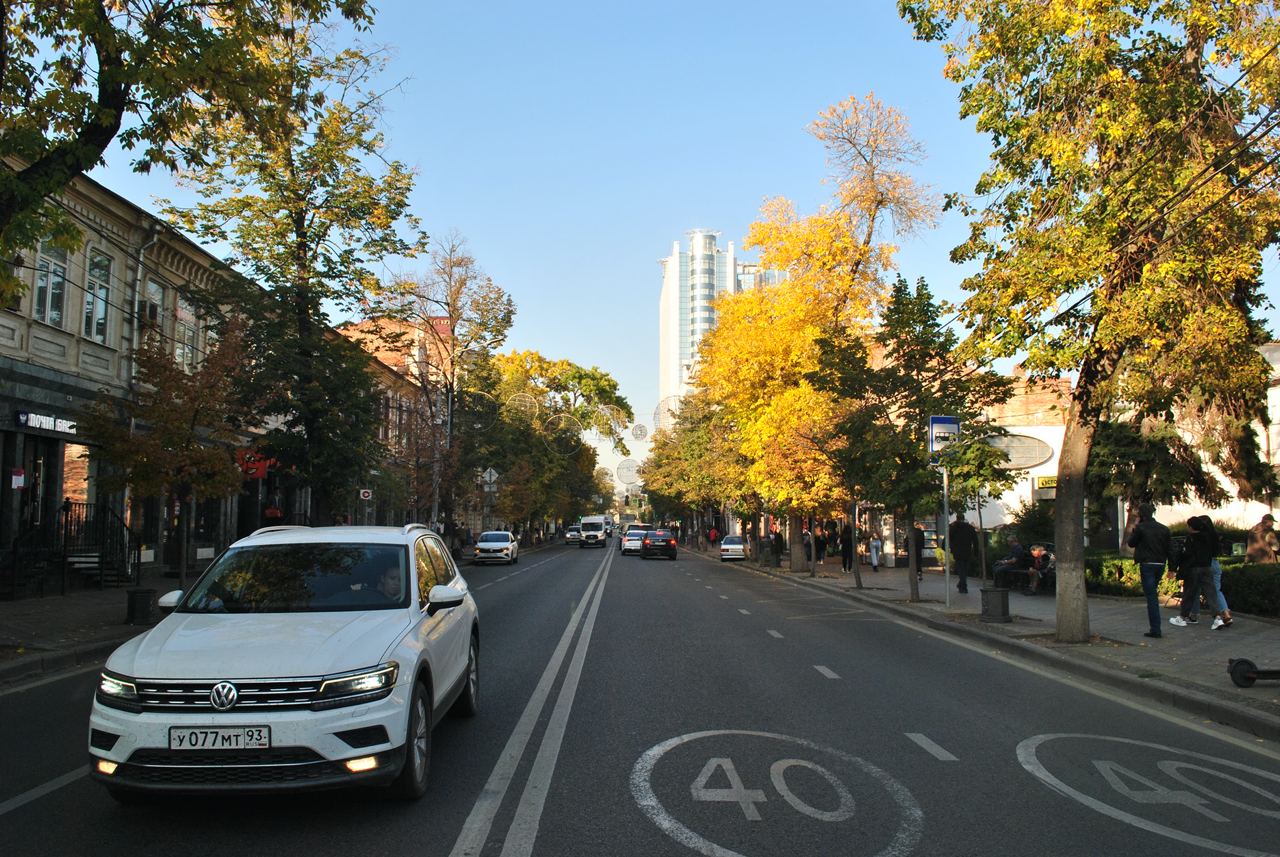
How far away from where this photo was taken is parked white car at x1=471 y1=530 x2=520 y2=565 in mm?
41625

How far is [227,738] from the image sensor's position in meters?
4.71

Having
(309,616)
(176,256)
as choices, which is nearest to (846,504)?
(176,256)

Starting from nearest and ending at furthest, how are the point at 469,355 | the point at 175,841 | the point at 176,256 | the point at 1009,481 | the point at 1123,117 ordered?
the point at 175,841 < the point at 1123,117 < the point at 1009,481 < the point at 176,256 < the point at 469,355

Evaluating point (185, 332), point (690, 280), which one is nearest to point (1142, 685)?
point (185, 332)

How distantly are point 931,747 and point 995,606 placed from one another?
29.1 ft

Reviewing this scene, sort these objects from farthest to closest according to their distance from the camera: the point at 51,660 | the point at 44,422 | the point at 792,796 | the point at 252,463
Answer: the point at 252,463 → the point at 44,422 → the point at 51,660 → the point at 792,796

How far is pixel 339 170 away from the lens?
26594mm

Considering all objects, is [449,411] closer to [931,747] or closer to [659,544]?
[659,544]

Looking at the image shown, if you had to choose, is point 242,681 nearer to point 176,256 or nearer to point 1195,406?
point 1195,406

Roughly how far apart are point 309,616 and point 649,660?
612 cm

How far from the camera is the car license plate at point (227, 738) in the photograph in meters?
4.71

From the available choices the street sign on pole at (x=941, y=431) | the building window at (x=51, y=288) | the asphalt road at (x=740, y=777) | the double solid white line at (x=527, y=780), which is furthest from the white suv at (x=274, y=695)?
the building window at (x=51, y=288)

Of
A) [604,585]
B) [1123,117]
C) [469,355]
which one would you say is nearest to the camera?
[1123,117]

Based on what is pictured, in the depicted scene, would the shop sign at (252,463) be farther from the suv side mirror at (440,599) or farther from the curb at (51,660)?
the suv side mirror at (440,599)
